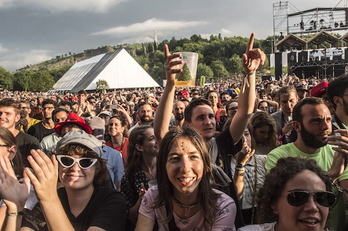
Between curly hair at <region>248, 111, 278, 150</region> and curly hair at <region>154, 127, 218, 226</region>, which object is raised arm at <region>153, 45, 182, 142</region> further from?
curly hair at <region>248, 111, 278, 150</region>

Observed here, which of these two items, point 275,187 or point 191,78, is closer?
point 275,187

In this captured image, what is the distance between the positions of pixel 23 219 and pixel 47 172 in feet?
1.43

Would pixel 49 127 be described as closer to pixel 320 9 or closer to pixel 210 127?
pixel 210 127

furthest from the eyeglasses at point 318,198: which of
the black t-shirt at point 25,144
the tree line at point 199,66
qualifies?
the tree line at point 199,66

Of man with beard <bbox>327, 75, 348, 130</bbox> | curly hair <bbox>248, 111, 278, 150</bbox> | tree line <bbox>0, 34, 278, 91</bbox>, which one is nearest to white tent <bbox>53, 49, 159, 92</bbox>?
tree line <bbox>0, 34, 278, 91</bbox>

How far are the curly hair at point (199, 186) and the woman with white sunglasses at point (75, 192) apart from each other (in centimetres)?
31

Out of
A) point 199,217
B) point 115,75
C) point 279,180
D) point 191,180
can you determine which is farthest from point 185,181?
point 115,75

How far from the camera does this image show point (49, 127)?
214 inches

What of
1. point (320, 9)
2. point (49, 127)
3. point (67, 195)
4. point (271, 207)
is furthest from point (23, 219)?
point (320, 9)

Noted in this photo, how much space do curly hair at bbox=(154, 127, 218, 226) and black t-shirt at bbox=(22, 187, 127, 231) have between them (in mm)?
261

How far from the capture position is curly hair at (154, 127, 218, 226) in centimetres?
189

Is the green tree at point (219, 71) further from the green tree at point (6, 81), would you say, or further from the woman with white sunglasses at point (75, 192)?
the woman with white sunglasses at point (75, 192)

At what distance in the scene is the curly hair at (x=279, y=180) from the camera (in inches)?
70.9

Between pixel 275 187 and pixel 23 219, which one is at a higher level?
pixel 275 187
